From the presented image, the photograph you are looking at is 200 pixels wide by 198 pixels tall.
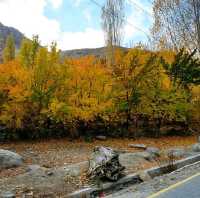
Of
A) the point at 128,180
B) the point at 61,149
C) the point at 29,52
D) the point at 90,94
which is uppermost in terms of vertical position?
the point at 29,52

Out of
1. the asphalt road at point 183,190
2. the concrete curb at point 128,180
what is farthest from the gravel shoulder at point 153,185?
the concrete curb at point 128,180

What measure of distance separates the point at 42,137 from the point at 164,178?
12.3 metres

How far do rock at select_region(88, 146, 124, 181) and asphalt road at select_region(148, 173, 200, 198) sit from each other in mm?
1716

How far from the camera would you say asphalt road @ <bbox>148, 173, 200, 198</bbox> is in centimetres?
909

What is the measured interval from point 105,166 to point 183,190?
96.2 inches

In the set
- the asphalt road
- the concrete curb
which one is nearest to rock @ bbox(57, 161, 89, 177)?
the concrete curb

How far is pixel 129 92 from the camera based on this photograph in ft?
80.7

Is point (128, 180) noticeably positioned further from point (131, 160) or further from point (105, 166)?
point (131, 160)

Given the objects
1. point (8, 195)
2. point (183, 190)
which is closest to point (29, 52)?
point (8, 195)

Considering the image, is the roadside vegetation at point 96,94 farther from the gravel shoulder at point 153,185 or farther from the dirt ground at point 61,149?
the gravel shoulder at point 153,185

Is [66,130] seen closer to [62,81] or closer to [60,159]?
[62,81]

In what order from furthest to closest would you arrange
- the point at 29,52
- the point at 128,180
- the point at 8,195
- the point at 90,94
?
A: the point at 29,52
the point at 90,94
the point at 128,180
the point at 8,195

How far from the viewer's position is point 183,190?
9734 millimetres

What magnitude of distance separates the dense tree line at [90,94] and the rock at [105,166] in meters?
9.63
